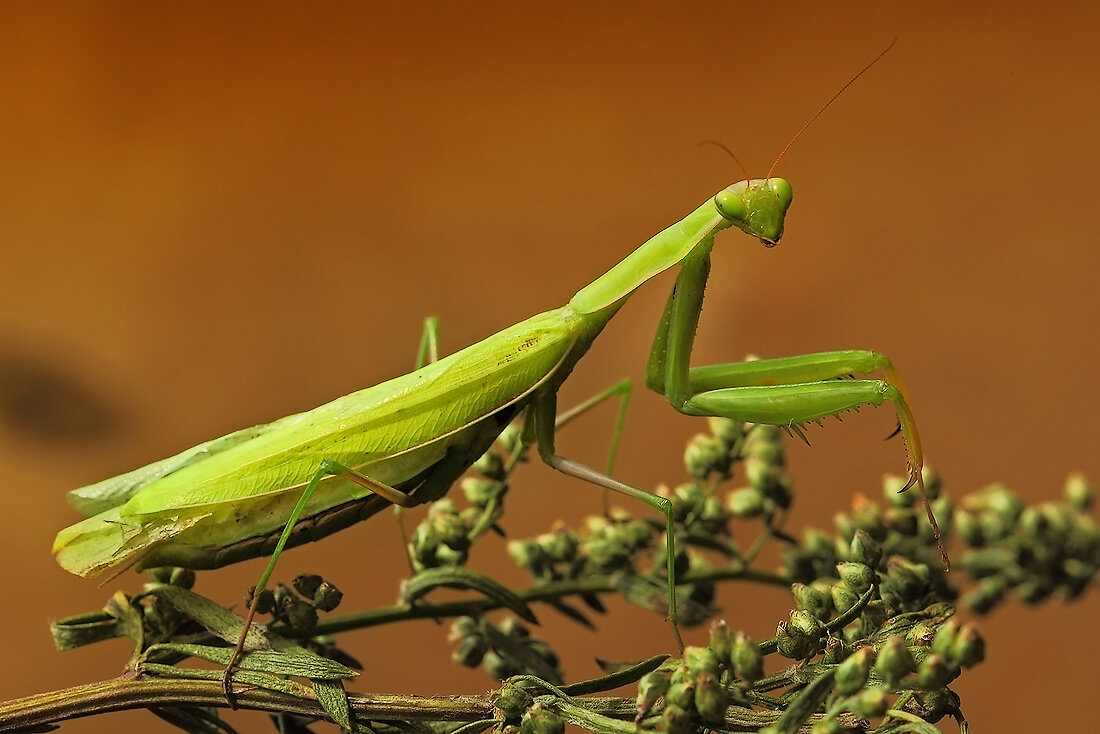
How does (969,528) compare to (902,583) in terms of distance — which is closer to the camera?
(902,583)

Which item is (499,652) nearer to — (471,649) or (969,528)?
(471,649)

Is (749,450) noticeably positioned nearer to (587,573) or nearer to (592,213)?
(587,573)

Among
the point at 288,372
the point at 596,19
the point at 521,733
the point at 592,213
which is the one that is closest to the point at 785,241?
the point at 592,213

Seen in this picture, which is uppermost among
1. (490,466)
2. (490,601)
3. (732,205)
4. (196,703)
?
(732,205)

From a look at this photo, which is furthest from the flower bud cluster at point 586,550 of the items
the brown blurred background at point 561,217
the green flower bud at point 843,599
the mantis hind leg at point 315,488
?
the brown blurred background at point 561,217

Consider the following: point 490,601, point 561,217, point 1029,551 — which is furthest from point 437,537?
point 561,217

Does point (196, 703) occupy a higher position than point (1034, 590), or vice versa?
point (1034, 590)
